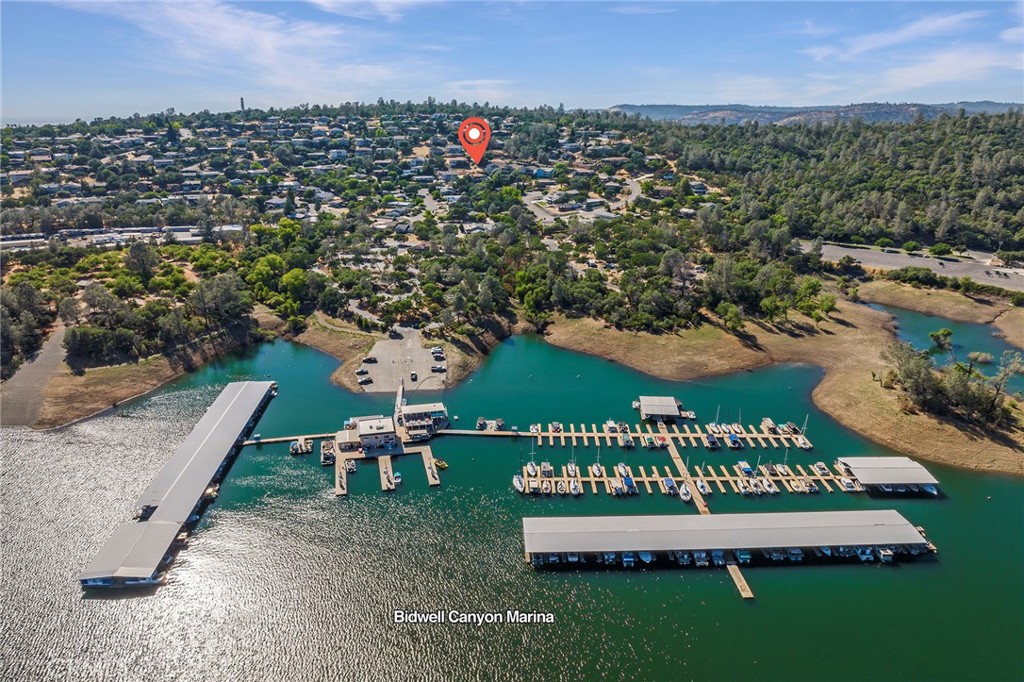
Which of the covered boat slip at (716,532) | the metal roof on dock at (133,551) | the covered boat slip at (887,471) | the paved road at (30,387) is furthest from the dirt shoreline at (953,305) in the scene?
the paved road at (30,387)

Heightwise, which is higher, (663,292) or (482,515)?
(663,292)

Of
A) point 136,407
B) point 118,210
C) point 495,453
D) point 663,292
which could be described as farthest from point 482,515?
point 118,210

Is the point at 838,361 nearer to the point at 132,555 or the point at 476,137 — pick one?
the point at 132,555

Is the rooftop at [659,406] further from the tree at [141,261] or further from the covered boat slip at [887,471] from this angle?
the tree at [141,261]

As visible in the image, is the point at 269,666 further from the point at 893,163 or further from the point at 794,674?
the point at 893,163

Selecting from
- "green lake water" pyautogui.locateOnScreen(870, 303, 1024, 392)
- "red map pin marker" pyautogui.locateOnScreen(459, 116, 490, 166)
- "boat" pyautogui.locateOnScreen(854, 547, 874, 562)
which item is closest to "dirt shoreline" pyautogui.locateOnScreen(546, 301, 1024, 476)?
"green lake water" pyautogui.locateOnScreen(870, 303, 1024, 392)

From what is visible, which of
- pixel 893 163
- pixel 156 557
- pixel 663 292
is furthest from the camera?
pixel 893 163

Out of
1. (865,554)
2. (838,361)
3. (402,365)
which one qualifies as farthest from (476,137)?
(865,554)
